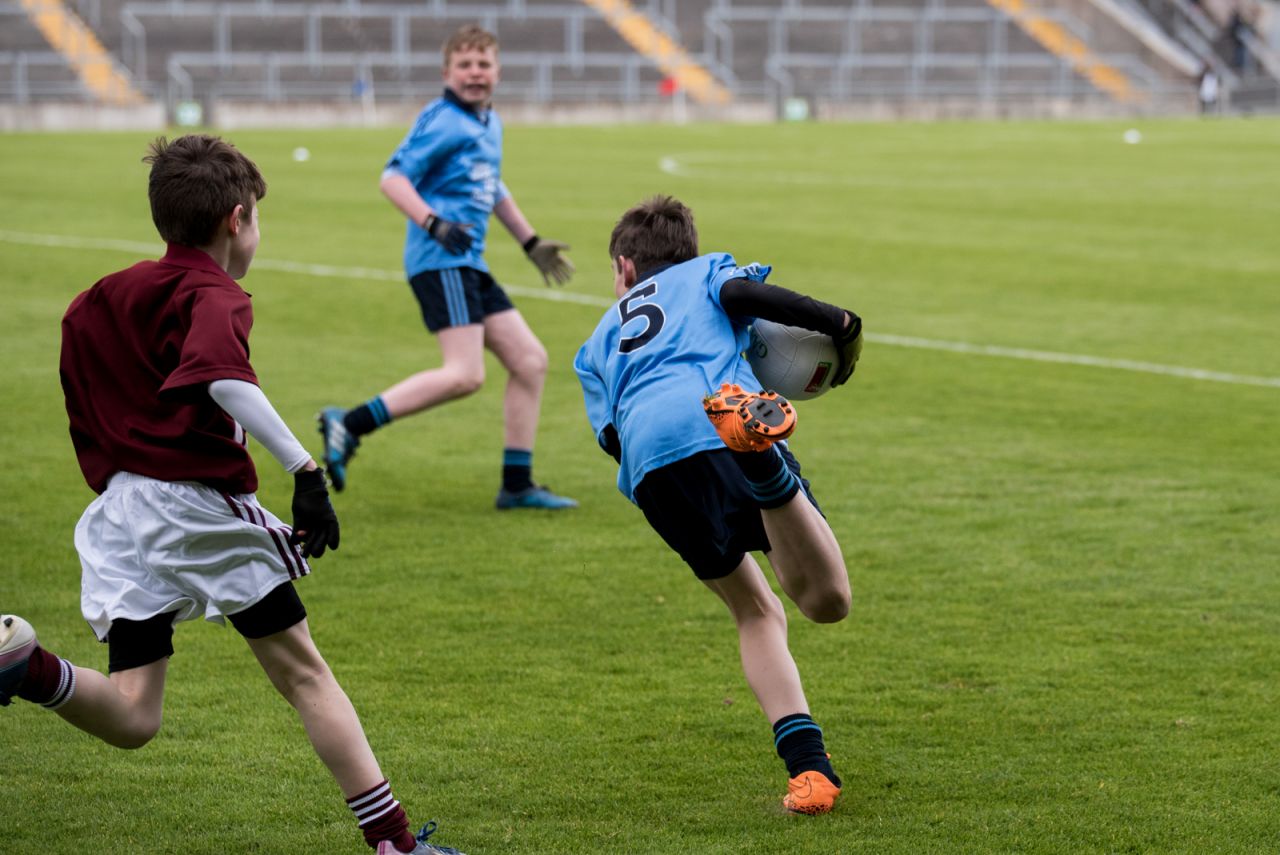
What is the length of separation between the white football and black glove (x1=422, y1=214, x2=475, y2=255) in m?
3.11

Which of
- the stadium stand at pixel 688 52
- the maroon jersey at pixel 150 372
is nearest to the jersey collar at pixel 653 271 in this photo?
the maroon jersey at pixel 150 372

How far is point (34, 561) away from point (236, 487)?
10.8 feet

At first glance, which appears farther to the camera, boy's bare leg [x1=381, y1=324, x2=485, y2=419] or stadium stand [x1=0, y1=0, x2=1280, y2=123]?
stadium stand [x1=0, y1=0, x2=1280, y2=123]

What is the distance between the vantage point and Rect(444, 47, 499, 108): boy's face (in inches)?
310

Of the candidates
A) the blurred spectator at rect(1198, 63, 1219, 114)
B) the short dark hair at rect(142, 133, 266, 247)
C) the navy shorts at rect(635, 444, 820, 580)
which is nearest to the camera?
the short dark hair at rect(142, 133, 266, 247)

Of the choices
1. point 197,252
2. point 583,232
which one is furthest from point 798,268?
point 197,252

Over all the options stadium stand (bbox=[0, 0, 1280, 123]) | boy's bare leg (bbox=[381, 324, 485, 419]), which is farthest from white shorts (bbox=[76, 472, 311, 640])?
stadium stand (bbox=[0, 0, 1280, 123])

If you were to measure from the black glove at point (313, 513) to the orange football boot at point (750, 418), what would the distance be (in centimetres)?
91

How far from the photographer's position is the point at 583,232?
18250 millimetres

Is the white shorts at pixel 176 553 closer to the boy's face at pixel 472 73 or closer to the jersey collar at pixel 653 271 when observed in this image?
the jersey collar at pixel 653 271

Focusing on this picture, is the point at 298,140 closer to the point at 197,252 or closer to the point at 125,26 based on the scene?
the point at 125,26

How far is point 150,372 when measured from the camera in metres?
3.89

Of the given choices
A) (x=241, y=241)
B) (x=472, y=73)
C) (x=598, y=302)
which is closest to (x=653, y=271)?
(x=241, y=241)

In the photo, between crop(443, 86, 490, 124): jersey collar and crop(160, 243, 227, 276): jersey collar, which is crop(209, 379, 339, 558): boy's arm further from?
crop(443, 86, 490, 124): jersey collar
